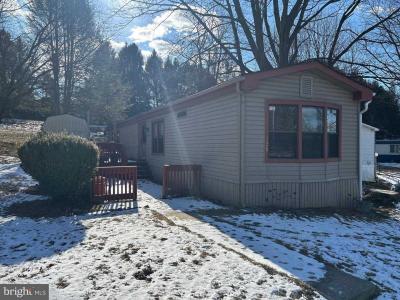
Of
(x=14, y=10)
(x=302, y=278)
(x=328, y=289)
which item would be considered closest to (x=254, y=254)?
(x=302, y=278)

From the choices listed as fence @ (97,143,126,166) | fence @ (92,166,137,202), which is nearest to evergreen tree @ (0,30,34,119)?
fence @ (97,143,126,166)

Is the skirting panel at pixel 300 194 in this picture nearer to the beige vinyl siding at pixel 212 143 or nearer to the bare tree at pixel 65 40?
the beige vinyl siding at pixel 212 143

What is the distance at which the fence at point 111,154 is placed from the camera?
1775cm

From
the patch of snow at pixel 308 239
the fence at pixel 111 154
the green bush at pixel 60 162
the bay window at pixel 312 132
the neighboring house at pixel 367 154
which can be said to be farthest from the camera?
the neighboring house at pixel 367 154

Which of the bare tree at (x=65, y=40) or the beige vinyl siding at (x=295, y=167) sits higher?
the bare tree at (x=65, y=40)

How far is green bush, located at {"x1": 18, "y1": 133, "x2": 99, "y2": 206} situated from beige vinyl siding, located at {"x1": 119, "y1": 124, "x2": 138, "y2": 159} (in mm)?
10454

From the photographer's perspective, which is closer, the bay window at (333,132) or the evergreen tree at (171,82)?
the bay window at (333,132)

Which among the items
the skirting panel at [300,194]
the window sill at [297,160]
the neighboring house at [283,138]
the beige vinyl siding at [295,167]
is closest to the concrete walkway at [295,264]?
the skirting panel at [300,194]

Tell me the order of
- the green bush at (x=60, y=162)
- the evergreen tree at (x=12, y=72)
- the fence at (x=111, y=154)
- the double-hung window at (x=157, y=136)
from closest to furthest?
the green bush at (x=60, y=162), the double-hung window at (x=157, y=136), the fence at (x=111, y=154), the evergreen tree at (x=12, y=72)

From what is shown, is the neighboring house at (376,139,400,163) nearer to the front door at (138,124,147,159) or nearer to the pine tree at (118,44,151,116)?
the front door at (138,124,147,159)

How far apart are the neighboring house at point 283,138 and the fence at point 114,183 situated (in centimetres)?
253

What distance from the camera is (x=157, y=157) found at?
608 inches

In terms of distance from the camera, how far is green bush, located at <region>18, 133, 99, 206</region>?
26.5 feet

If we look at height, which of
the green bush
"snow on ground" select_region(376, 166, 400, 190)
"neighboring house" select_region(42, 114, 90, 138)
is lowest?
"snow on ground" select_region(376, 166, 400, 190)
